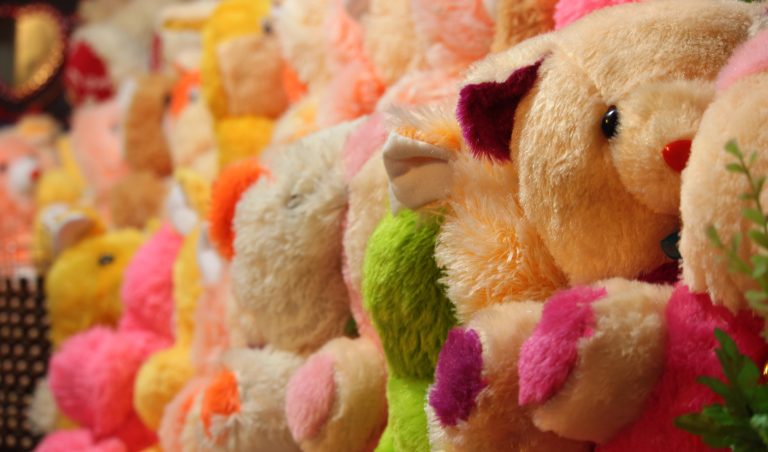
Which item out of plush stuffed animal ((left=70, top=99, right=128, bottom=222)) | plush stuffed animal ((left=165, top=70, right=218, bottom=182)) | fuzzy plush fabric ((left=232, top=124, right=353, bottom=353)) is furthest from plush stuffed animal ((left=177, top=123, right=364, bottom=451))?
plush stuffed animal ((left=70, top=99, right=128, bottom=222))

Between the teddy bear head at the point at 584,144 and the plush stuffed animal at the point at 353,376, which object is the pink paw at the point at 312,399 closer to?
the plush stuffed animal at the point at 353,376

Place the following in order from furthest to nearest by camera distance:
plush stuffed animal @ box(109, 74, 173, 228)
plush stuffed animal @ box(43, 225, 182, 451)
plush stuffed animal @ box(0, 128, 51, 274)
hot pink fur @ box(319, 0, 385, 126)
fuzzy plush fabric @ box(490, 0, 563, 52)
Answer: plush stuffed animal @ box(0, 128, 51, 274), plush stuffed animal @ box(109, 74, 173, 228), plush stuffed animal @ box(43, 225, 182, 451), hot pink fur @ box(319, 0, 385, 126), fuzzy plush fabric @ box(490, 0, 563, 52)

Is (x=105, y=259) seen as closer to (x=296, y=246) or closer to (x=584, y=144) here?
(x=296, y=246)

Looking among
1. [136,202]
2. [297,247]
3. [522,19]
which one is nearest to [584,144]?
[522,19]

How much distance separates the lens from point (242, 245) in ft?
2.82

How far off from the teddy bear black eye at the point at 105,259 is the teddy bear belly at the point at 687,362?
981 mm

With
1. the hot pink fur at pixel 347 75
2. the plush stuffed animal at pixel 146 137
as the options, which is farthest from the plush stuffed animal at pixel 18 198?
the hot pink fur at pixel 347 75

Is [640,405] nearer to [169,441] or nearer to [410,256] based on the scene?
[410,256]

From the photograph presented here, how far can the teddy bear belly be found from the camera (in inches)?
19.4

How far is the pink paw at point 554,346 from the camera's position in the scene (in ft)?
1.64

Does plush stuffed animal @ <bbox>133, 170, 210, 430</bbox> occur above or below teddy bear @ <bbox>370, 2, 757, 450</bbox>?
below

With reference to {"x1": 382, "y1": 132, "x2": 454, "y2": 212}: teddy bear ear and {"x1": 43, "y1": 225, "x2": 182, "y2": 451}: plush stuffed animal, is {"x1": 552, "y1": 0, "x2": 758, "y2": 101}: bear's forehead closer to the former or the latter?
{"x1": 382, "y1": 132, "x2": 454, "y2": 212}: teddy bear ear

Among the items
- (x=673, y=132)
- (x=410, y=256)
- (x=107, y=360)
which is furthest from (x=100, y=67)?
(x=673, y=132)

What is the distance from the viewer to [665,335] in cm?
51
